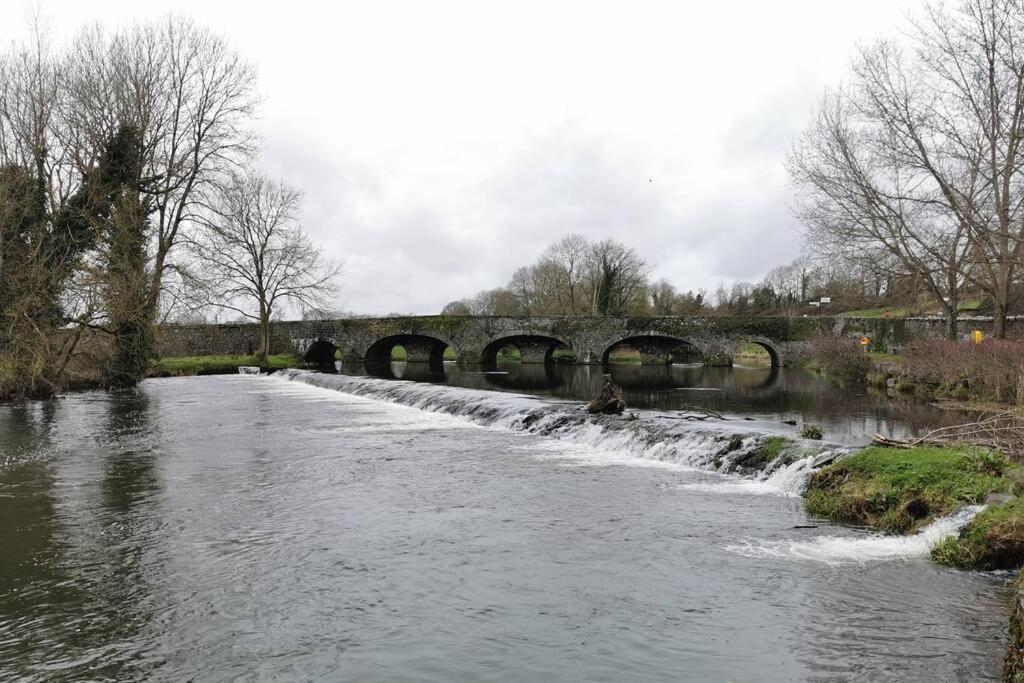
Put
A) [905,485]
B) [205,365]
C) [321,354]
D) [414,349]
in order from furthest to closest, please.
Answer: [414,349] < [321,354] < [205,365] < [905,485]

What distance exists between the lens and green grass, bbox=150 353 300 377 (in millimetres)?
33062

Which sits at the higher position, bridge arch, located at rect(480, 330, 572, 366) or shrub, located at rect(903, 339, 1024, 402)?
bridge arch, located at rect(480, 330, 572, 366)

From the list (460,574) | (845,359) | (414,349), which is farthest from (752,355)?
(460,574)

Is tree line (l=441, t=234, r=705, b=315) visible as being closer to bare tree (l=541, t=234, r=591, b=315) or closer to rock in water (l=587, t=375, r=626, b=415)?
bare tree (l=541, t=234, r=591, b=315)

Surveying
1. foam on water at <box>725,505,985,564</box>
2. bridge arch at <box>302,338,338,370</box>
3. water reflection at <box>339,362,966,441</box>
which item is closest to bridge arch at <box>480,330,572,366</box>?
water reflection at <box>339,362,966,441</box>

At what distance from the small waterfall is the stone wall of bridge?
23969 millimetres

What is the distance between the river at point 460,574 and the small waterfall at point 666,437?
10 centimetres

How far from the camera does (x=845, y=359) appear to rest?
28891 millimetres

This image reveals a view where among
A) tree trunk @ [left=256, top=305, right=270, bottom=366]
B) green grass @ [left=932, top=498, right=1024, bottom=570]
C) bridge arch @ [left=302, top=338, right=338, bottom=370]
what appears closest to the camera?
green grass @ [left=932, top=498, right=1024, bottom=570]

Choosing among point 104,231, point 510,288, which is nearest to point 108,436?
point 104,231

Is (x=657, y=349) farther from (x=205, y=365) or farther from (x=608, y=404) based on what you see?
(x=608, y=404)

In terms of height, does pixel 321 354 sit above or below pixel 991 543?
above

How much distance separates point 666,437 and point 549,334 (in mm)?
30927

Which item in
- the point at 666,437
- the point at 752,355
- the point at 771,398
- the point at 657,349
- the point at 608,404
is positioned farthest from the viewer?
the point at 752,355
